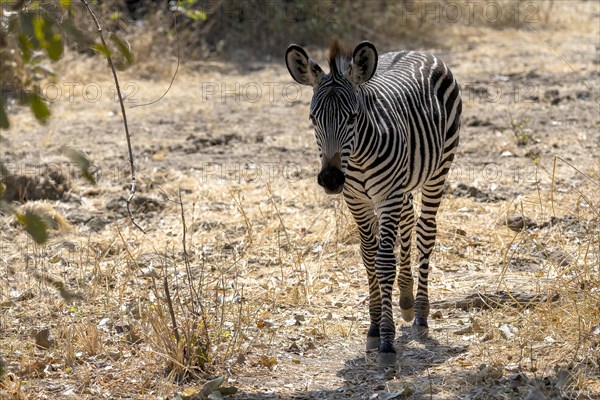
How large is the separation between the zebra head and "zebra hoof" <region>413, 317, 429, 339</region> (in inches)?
58.5

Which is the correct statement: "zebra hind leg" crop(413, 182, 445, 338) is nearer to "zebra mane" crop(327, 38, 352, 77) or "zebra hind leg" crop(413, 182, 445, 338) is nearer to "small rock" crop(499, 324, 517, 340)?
"small rock" crop(499, 324, 517, 340)

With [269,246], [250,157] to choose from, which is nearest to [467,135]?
[250,157]

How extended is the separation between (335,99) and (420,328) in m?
1.82

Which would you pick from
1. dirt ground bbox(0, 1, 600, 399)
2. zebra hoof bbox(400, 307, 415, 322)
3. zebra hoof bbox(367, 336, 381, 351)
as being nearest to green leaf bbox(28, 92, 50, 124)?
dirt ground bbox(0, 1, 600, 399)

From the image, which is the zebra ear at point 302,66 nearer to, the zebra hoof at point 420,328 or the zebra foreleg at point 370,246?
the zebra foreleg at point 370,246

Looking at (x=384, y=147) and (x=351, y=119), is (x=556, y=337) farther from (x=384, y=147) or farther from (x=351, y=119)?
(x=351, y=119)

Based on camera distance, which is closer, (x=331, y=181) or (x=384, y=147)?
(x=331, y=181)

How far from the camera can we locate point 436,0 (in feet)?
60.4

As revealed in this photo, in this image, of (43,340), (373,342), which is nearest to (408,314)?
(373,342)

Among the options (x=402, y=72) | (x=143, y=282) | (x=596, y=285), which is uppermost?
(x=402, y=72)

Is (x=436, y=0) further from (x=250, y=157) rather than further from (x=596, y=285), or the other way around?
(x=596, y=285)

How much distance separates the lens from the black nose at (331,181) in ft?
16.4

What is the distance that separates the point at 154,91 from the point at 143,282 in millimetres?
7209

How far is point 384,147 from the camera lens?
5605 mm
